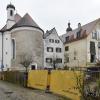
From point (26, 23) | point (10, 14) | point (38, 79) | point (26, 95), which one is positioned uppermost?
point (10, 14)

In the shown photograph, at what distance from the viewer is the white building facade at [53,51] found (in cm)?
6475

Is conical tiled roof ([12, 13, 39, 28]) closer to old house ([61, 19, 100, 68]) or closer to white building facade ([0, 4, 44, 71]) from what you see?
white building facade ([0, 4, 44, 71])

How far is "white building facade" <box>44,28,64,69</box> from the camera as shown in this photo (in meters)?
64.8

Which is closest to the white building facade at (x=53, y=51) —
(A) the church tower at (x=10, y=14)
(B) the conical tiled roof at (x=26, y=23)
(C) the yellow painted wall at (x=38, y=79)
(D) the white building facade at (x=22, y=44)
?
(D) the white building facade at (x=22, y=44)

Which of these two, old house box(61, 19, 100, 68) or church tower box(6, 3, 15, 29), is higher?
church tower box(6, 3, 15, 29)

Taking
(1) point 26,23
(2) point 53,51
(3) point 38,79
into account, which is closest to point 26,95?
(3) point 38,79

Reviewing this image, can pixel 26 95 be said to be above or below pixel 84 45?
below

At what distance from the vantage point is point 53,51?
217 feet

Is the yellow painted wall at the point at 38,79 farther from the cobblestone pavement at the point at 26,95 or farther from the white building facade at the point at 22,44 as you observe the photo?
the white building facade at the point at 22,44

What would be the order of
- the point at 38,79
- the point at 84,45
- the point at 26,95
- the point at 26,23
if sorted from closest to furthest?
the point at 26,95, the point at 38,79, the point at 26,23, the point at 84,45

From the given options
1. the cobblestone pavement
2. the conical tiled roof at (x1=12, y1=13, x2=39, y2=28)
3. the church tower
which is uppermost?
the church tower

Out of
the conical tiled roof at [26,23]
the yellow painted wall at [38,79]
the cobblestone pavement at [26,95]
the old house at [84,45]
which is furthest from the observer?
the old house at [84,45]

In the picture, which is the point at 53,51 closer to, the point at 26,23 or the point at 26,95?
the point at 26,23

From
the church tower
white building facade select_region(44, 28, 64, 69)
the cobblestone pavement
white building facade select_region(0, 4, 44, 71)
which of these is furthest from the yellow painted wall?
the church tower
